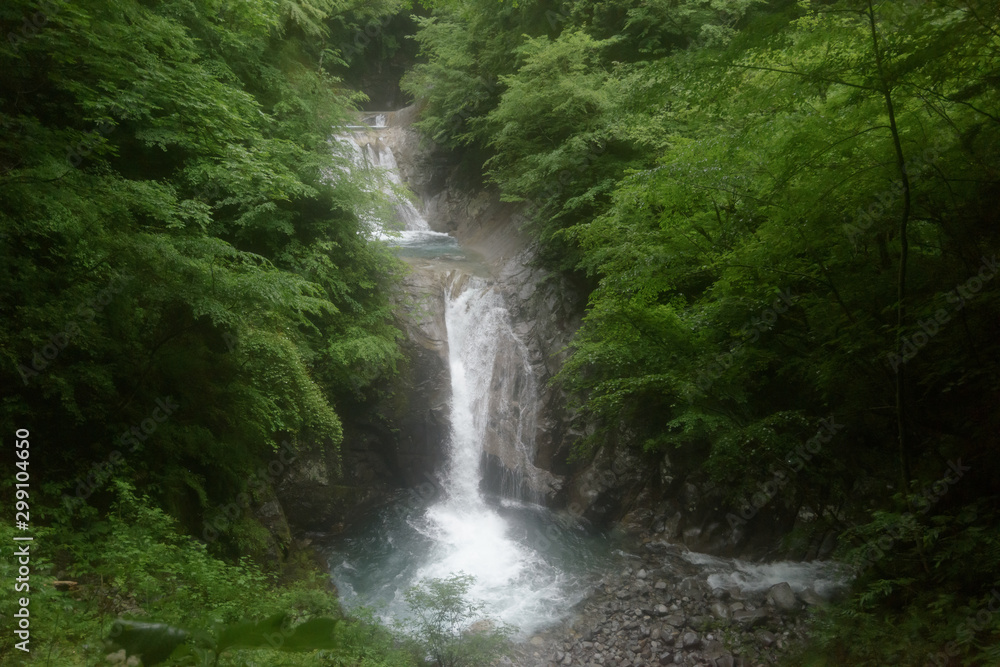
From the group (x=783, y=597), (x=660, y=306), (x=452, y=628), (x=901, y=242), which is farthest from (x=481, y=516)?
(x=901, y=242)

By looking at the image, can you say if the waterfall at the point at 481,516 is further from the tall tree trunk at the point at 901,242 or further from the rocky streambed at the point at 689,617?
the tall tree trunk at the point at 901,242

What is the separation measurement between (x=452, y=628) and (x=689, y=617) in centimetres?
332

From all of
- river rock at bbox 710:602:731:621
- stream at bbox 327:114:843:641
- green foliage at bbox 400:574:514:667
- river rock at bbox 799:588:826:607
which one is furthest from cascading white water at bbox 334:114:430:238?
river rock at bbox 799:588:826:607

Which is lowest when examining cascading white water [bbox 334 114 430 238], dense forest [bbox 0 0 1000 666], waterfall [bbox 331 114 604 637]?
waterfall [bbox 331 114 604 637]

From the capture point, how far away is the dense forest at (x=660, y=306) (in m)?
4.00

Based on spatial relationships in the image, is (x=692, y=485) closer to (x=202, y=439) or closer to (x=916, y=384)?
(x=916, y=384)

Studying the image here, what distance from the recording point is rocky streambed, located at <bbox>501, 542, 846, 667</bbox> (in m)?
6.60

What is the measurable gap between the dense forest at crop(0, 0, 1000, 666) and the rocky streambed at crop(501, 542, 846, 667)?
1028 mm

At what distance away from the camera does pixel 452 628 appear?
709cm

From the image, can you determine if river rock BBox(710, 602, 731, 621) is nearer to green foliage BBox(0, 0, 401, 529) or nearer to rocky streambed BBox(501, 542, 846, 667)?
rocky streambed BBox(501, 542, 846, 667)

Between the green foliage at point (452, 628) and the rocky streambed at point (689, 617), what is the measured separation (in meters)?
0.38

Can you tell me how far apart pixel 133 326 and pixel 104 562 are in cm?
206

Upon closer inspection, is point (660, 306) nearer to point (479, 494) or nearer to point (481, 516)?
point (481, 516)

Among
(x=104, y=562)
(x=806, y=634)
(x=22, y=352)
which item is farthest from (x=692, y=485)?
(x=22, y=352)
